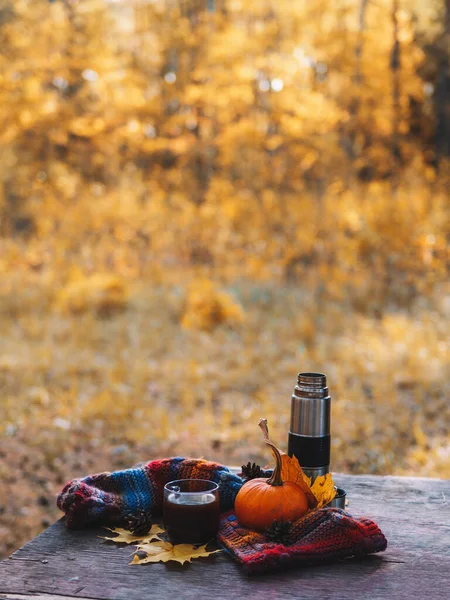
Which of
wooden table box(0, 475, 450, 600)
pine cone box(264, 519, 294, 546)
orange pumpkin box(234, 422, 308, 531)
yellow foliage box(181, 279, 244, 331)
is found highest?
yellow foliage box(181, 279, 244, 331)

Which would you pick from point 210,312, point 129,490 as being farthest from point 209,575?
point 210,312

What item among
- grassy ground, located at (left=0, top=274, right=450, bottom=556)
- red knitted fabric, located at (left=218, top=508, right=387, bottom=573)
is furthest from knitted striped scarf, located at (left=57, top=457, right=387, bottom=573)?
grassy ground, located at (left=0, top=274, right=450, bottom=556)

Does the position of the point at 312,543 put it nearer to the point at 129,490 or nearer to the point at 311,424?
the point at 311,424

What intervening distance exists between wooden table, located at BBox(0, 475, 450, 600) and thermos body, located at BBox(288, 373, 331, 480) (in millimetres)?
215

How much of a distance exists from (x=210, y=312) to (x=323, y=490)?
5273 mm

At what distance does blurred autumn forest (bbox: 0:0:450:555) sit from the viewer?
14.2 ft

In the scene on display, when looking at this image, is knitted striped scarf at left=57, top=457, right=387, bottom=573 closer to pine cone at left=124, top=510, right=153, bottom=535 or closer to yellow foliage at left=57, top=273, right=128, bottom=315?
pine cone at left=124, top=510, right=153, bottom=535

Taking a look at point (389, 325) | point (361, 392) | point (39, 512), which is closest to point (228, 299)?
point (389, 325)

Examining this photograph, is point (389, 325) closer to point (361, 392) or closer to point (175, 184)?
point (361, 392)

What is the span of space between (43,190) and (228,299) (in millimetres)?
5244

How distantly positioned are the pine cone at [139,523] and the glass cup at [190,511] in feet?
0.33

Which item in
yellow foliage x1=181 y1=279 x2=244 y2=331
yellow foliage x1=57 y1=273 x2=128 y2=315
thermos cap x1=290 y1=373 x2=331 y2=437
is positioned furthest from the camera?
yellow foliage x1=57 y1=273 x2=128 y2=315

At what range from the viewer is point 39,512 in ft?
10.8

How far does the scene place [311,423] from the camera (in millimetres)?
1573
